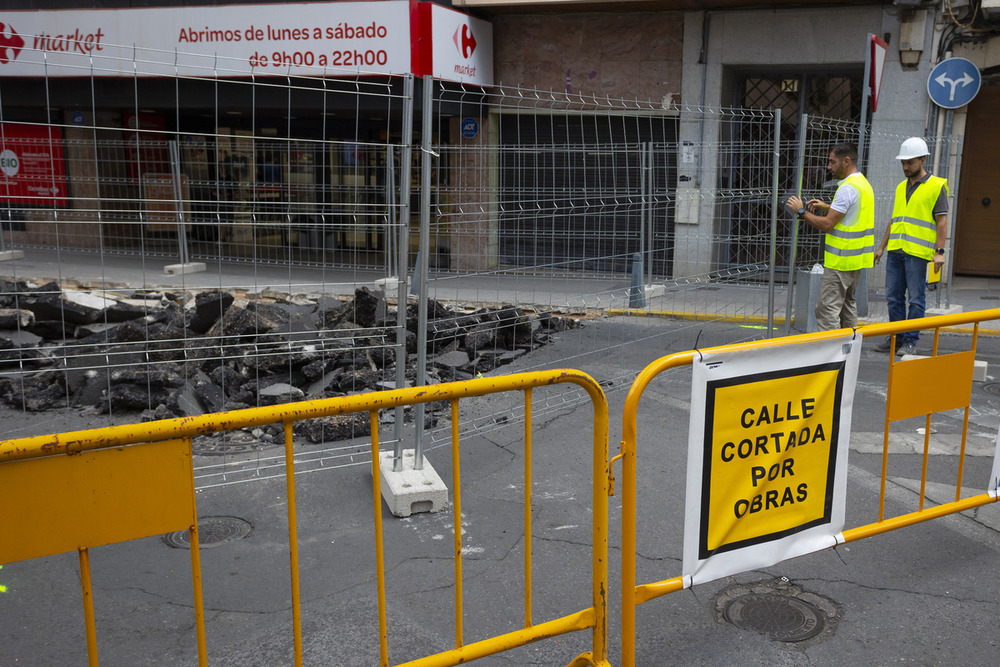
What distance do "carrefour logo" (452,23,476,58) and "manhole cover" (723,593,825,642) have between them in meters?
12.1

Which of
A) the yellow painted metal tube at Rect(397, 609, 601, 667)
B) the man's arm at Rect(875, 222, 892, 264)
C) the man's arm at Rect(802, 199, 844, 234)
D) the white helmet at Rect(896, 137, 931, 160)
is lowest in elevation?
the yellow painted metal tube at Rect(397, 609, 601, 667)

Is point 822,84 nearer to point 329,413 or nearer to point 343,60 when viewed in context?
point 343,60

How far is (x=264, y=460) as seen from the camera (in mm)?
5879

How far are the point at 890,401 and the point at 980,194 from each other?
12.4m

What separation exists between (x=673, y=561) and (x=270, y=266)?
11103mm

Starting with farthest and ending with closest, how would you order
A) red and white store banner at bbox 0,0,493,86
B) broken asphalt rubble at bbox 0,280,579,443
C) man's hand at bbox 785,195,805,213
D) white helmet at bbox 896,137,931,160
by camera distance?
red and white store banner at bbox 0,0,493,86 → white helmet at bbox 896,137,931,160 → man's hand at bbox 785,195,805,213 → broken asphalt rubble at bbox 0,280,579,443

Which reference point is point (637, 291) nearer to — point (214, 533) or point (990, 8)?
point (214, 533)

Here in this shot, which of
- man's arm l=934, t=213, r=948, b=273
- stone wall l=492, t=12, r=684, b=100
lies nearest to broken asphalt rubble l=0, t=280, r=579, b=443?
man's arm l=934, t=213, r=948, b=273

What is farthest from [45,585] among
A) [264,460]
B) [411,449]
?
[411,449]

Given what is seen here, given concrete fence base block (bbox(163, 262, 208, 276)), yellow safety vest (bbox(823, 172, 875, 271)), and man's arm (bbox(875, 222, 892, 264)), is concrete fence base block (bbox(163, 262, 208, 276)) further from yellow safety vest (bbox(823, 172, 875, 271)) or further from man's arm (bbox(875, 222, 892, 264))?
man's arm (bbox(875, 222, 892, 264))

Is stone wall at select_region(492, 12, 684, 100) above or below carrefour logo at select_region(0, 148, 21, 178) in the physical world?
above

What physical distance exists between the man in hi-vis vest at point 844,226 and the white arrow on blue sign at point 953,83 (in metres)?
5.02

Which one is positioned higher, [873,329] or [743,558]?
[873,329]

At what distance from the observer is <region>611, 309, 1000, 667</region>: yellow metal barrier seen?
11.1 feet
